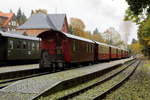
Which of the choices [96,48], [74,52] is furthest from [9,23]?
[74,52]

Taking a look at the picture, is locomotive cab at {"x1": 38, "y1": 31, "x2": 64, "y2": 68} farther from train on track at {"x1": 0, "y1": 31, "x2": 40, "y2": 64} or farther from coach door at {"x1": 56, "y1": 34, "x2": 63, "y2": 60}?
train on track at {"x1": 0, "y1": 31, "x2": 40, "y2": 64}

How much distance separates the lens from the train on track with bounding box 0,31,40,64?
77.2 feet

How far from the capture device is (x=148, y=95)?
36.7 feet

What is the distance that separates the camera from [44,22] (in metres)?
77.9

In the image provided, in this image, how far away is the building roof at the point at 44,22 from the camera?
7731cm

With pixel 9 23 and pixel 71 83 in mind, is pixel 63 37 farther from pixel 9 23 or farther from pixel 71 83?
pixel 9 23

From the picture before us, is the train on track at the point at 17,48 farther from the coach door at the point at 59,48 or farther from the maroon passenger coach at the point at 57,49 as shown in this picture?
the coach door at the point at 59,48

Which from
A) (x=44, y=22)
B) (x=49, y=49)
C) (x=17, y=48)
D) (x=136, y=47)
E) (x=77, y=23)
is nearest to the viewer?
(x=49, y=49)

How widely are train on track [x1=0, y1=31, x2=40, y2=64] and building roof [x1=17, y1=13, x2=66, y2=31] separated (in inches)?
1860

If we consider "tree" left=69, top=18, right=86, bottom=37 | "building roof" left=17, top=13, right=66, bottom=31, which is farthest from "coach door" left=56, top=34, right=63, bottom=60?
"tree" left=69, top=18, right=86, bottom=37

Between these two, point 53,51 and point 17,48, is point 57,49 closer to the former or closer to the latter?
point 53,51

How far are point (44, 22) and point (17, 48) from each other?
52.8 metres

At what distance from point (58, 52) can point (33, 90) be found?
1045cm

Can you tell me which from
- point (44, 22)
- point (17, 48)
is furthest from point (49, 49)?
point (44, 22)
